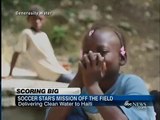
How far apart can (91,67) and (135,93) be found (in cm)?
37

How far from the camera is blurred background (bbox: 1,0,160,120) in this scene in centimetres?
290

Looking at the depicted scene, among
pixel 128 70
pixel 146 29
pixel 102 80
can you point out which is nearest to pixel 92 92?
Answer: pixel 102 80

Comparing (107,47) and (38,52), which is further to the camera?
(38,52)

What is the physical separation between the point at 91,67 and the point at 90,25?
0.31 m

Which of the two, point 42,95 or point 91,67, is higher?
point 91,67

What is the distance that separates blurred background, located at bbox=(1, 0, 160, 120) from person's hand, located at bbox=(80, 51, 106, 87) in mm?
71

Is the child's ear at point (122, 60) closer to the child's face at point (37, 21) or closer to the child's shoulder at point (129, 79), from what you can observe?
the child's shoulder at point (129, 79)

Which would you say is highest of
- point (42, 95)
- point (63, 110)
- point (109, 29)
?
point (109, 29)

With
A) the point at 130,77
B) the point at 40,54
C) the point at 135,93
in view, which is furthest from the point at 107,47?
the point at 40,54

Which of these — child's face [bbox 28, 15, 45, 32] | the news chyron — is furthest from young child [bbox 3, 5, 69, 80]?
the news chyron

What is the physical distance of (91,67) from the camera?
2.85m

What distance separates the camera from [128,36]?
9.53 feet

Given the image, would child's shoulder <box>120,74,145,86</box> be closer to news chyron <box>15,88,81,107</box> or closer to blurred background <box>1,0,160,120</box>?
blurred background <box>1,0,160,120</box>

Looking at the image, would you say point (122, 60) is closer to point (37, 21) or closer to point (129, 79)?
point (129, 79)
